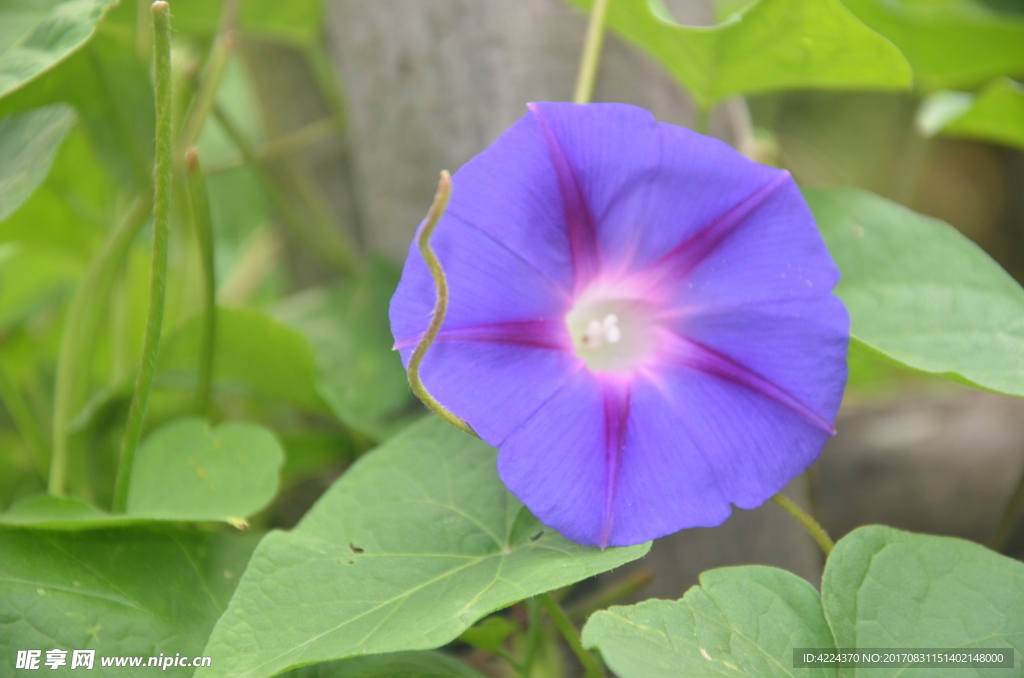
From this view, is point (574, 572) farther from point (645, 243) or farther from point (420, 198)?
point (420, 198)

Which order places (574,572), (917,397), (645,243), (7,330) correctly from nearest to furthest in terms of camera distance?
(574,572), (645,243), (7,330), (917,397)

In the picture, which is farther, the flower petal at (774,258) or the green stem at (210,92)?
the green stem at (210,92)

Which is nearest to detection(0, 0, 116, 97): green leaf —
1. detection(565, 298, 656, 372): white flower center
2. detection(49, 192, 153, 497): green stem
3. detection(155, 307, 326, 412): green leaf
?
detection(49, 192, 153, 497): green stem

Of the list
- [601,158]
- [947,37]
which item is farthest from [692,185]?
[947,37]

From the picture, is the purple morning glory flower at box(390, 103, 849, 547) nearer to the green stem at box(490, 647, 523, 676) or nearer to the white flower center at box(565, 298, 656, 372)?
the white flower center at box(565, 298, 656, 372)

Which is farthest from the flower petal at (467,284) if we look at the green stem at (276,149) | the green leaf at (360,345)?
the green stem at (276,149)

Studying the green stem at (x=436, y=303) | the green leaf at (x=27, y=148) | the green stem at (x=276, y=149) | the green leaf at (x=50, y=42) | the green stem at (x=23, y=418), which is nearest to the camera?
the green stem at (x=436, y=303)

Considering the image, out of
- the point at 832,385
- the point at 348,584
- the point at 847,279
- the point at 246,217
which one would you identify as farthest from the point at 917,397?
the point at 246,217

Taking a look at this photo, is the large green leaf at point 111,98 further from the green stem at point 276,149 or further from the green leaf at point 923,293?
the green leaf at point 923,293
